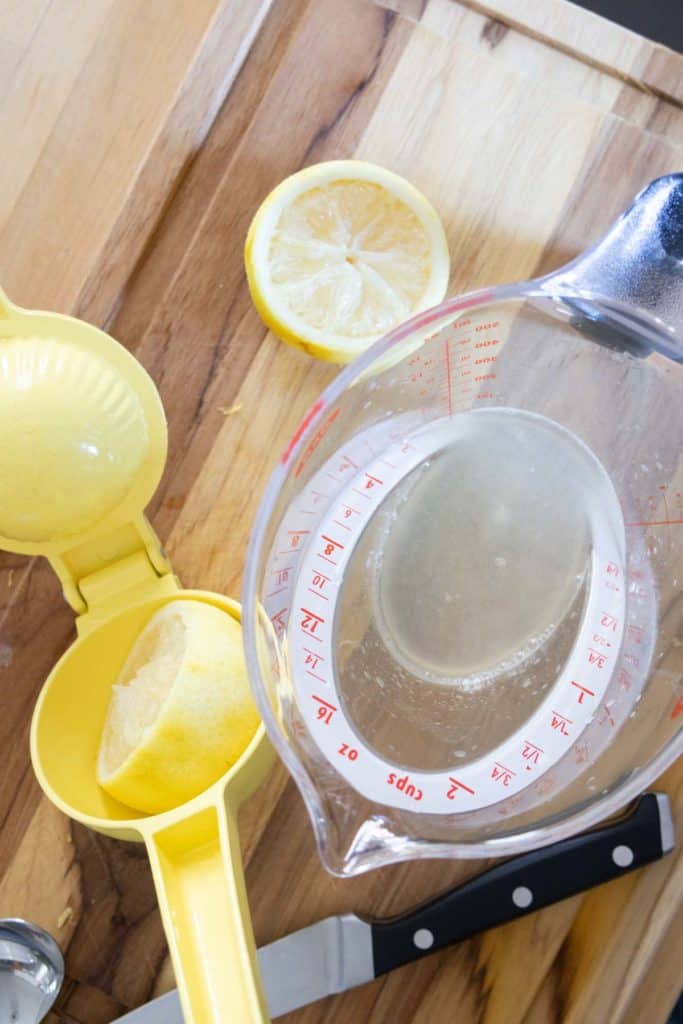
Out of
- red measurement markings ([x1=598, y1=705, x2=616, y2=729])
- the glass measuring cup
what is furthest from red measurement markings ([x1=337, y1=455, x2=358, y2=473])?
red measurement markings ([x1=598, y1=705, x2=616, y2=729])

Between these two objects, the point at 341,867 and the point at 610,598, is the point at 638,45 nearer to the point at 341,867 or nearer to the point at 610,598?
the point at 610,598

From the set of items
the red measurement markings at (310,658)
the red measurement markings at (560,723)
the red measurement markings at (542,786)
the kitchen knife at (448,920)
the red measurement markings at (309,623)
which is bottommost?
the kitchen knife at (448,920)

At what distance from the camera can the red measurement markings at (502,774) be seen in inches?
24.3

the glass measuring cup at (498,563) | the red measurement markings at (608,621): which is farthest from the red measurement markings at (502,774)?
the red measurement markings at (608,621)

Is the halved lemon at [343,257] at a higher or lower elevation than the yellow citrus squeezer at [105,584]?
higher

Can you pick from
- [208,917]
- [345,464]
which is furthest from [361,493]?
[208,917]

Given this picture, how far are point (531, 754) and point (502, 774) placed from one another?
22 mm

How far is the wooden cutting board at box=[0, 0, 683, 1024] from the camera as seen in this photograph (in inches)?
29.9

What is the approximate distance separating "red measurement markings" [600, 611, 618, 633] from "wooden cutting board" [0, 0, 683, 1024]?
258 mm

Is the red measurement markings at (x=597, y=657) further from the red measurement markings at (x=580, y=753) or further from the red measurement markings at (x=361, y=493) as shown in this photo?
the red measurement markings at (x=361, y=493)

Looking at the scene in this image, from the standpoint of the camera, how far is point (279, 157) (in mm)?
779

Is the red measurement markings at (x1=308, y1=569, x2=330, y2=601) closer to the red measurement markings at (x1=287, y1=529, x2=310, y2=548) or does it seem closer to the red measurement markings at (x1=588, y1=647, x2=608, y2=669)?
the red measurement markings at (x1=287, y1=529, x2=310, y2=548)

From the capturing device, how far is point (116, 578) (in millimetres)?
721

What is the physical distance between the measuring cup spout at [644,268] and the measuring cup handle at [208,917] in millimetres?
373
